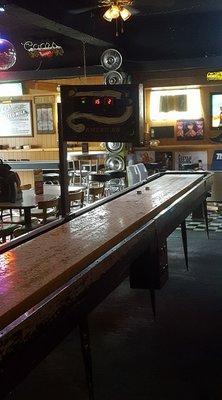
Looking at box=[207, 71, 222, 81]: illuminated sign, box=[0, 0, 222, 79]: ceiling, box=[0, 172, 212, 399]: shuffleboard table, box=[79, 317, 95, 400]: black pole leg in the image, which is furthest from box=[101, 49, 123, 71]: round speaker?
box=[79, 317, 95, 400]: black pole leg

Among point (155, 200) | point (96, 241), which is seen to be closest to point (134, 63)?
point (155, 200)

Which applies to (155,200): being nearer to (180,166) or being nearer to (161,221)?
(161,221)

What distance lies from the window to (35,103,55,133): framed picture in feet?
11.4

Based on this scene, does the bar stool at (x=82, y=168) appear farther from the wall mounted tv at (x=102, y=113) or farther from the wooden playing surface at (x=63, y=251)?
the wall mounted tv at (x=102, y=113)


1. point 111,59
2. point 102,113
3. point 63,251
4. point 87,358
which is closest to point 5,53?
point 111,59

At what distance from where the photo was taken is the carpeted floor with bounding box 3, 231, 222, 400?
3.16 m

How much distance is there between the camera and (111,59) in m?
9.74

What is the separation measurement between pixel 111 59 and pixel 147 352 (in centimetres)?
717

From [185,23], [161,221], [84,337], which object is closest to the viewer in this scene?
[84,337]

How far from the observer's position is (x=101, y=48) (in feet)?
33.2

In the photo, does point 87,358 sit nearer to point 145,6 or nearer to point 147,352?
point 147,352

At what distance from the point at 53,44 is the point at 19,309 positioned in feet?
29.7

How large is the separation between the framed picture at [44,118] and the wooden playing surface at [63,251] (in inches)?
350

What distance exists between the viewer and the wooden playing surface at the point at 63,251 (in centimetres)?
221
